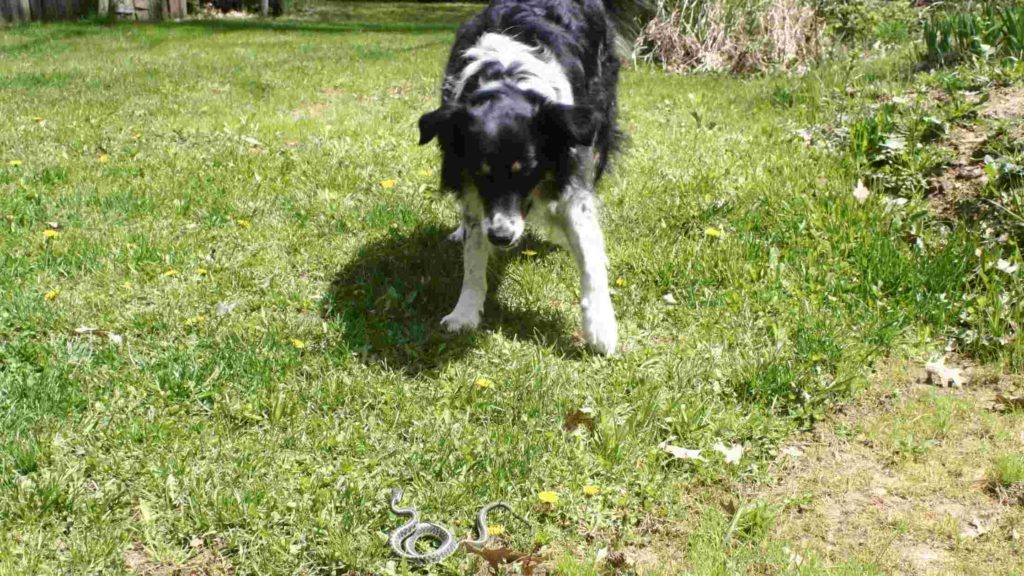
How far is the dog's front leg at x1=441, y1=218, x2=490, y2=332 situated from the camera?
162 inches

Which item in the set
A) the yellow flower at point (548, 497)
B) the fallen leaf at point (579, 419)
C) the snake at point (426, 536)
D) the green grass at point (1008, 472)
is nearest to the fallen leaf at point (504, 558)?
the snake at point (426, 536)

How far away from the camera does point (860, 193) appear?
510cm

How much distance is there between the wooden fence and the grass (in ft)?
32.0

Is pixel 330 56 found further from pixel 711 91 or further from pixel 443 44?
pixel 711 91

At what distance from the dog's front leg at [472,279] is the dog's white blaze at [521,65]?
657 mm

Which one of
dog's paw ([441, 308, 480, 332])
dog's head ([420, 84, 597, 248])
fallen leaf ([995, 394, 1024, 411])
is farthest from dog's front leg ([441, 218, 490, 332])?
fallen leaf ([995, 394, 1024, 411])

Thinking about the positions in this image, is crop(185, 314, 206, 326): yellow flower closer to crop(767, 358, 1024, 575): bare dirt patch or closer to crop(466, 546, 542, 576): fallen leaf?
crop(466, 546, 542, 576): fallen leaf

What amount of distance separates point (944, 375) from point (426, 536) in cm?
238

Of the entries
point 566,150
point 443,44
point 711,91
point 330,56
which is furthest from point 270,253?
point 443,44

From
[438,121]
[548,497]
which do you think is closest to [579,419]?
[548,497]

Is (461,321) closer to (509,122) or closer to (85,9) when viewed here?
(509,122)

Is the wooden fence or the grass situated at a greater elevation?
the wooden fence

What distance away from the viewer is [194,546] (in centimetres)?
274

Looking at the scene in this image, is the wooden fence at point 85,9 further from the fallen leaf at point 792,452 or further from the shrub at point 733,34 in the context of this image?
the fallen leaf at point 792,452
